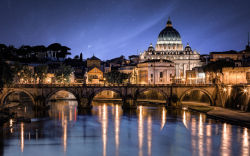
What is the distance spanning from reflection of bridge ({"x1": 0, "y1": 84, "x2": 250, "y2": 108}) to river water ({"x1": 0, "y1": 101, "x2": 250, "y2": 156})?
12.5m

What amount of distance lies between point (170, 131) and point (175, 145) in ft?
31.9

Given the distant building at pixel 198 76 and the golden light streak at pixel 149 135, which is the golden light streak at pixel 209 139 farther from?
the distant building at pixel 198 76

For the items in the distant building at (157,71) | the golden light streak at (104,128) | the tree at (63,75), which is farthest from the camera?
the distant building at (157,71)

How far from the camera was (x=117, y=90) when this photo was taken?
88.5 metres

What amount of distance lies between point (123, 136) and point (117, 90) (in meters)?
35.7

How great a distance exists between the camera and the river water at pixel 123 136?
44312 millimetres

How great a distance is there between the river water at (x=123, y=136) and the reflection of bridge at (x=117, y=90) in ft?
41.0

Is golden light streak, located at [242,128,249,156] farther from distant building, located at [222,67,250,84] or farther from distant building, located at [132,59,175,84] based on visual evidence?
distant building, located at [132,59,175,84]

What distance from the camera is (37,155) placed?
1667 inches

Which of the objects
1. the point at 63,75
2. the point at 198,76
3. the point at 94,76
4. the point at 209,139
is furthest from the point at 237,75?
the point at 94,76

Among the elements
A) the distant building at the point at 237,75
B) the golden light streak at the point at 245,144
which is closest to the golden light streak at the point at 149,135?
the golden light streak at the point at 245,144

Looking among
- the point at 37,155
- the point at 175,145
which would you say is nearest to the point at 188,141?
the point at 175,145

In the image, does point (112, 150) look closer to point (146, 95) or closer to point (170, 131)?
point (170, 131)

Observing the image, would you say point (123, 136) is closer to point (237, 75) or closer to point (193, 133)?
point (193, 133)
